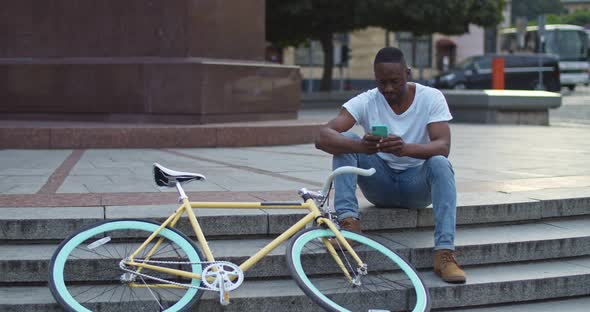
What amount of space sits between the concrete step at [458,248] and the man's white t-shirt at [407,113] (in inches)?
20.8

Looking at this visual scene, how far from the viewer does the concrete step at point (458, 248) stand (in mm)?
4707

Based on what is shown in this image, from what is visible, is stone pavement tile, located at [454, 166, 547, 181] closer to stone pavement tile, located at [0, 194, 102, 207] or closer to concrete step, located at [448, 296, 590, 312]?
concrete step, located at [448, 296, 590, 312]

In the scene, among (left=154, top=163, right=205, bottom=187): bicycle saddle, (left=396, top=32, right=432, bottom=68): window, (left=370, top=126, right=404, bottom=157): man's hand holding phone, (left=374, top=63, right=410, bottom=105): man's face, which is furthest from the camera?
(left=396, top=32, right=432, bottom=68): window

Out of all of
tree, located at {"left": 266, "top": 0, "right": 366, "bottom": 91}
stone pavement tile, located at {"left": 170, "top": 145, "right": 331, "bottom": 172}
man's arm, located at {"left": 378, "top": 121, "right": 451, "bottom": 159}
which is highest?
tree, located at {"left": 266, "top": 0, "right": 366, "bottom": 91}

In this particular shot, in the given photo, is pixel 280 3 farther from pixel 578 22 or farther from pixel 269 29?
pixel 578 22

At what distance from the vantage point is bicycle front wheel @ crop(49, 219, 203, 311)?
4141 mm

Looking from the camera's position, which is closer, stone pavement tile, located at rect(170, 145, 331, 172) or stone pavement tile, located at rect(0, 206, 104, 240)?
stone pavement tile, located at rect(0, 206, 104, 240)

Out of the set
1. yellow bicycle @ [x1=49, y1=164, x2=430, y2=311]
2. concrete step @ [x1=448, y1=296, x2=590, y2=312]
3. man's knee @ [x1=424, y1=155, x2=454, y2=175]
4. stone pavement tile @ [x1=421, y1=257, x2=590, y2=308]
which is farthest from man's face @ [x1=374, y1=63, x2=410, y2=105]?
concrete step @ [x1=448, y1=296, x2=590, y2=312]

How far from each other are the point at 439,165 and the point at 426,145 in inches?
5.2

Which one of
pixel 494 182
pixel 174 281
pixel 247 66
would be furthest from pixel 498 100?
pixel 174 281

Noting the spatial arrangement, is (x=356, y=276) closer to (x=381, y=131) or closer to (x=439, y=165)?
(x=381, y=131)

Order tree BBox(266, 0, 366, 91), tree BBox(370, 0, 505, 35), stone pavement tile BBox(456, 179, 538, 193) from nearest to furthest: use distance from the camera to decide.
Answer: stone pavement tile BBox(456, 179, 538, 193), tree BBox(266, 0, 366, 91), tree BBox(370, 0, 505, 35)

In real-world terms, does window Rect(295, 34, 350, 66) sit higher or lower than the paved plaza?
higher

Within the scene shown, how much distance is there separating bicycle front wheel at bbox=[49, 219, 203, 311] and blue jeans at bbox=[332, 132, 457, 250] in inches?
40.4
